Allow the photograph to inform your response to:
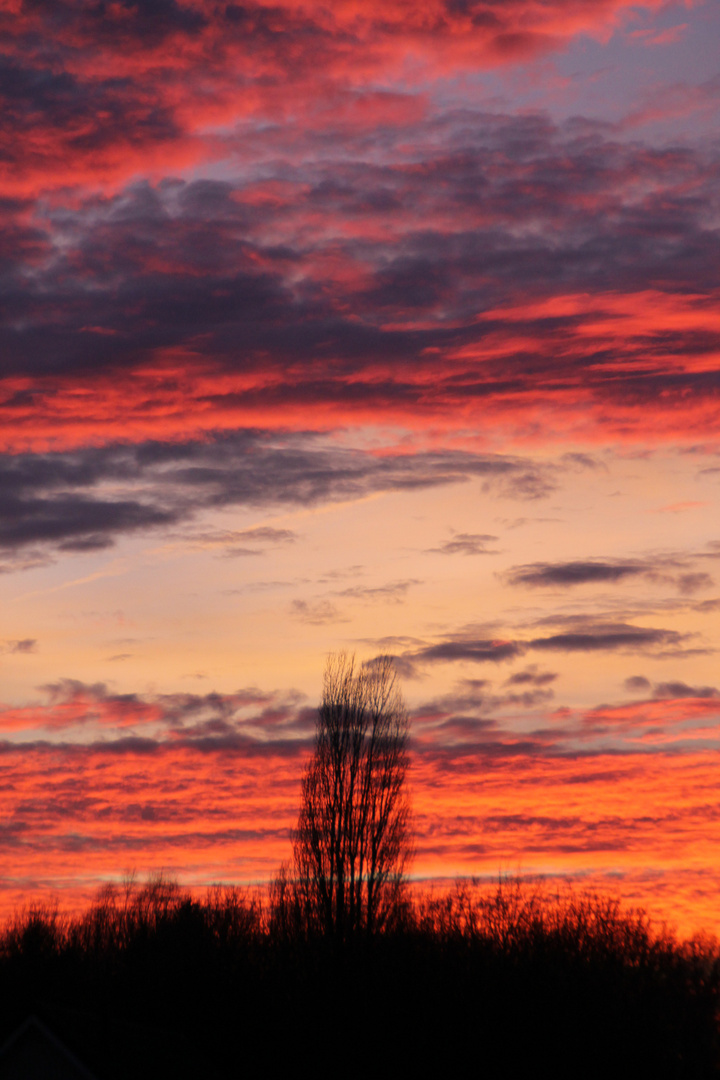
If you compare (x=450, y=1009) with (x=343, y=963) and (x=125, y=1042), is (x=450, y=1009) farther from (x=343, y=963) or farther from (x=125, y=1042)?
(x=125, y=1042)

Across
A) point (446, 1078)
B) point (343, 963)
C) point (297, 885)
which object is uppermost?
point (297, 885)

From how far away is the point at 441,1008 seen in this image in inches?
1431

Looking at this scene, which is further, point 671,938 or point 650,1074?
point 671,938

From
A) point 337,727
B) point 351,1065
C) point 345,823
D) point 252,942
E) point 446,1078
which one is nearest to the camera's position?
point 446,1078

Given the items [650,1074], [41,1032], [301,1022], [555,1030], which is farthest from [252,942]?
[650,1074]

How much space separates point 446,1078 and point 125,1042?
10.7 meters

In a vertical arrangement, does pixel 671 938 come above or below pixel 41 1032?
above

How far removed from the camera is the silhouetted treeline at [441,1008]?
1184 inches

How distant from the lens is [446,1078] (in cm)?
3456

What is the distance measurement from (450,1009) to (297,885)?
676cm

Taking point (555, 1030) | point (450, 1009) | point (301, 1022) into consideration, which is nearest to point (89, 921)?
point (301, 1022)

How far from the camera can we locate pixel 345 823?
129 feet

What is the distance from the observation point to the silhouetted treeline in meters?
30.1

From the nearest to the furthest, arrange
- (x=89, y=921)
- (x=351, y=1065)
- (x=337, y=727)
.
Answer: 1. (x=351, y=1065)
2. (x=337, y=727)
3. (x=89, y=921)
